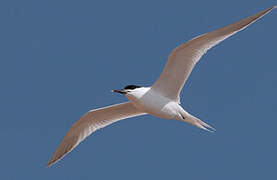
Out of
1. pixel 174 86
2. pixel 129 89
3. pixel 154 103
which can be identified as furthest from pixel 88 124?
pixel 174 86

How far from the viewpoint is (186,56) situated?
13023 mm

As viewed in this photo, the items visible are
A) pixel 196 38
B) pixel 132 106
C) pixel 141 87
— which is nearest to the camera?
pixel 196 38

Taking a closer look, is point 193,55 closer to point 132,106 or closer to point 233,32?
point 233,32

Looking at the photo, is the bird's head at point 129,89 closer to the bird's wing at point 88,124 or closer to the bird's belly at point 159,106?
the bird's belly at point 159,106

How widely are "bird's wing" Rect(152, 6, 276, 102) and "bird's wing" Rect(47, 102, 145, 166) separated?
1503 millimetres

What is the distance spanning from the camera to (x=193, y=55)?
1307 cm

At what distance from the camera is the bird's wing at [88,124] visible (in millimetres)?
14812

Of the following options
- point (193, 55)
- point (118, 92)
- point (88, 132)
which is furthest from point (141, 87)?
point (88, 132)

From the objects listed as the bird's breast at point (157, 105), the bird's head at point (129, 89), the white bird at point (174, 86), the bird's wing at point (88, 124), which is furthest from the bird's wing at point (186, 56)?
the bird's wing at point (88, 124)

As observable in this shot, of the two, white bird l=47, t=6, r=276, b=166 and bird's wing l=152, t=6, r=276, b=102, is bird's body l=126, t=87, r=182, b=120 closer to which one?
white bird l=47, t=6, r=276, b=166

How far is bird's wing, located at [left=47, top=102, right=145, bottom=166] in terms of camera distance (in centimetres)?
1481

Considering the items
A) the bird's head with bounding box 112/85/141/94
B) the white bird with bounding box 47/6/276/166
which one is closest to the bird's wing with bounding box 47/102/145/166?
the white bird with bounding box 47/6/276/166

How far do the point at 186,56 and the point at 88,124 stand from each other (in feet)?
11.1

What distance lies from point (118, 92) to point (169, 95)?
3.72 feet
